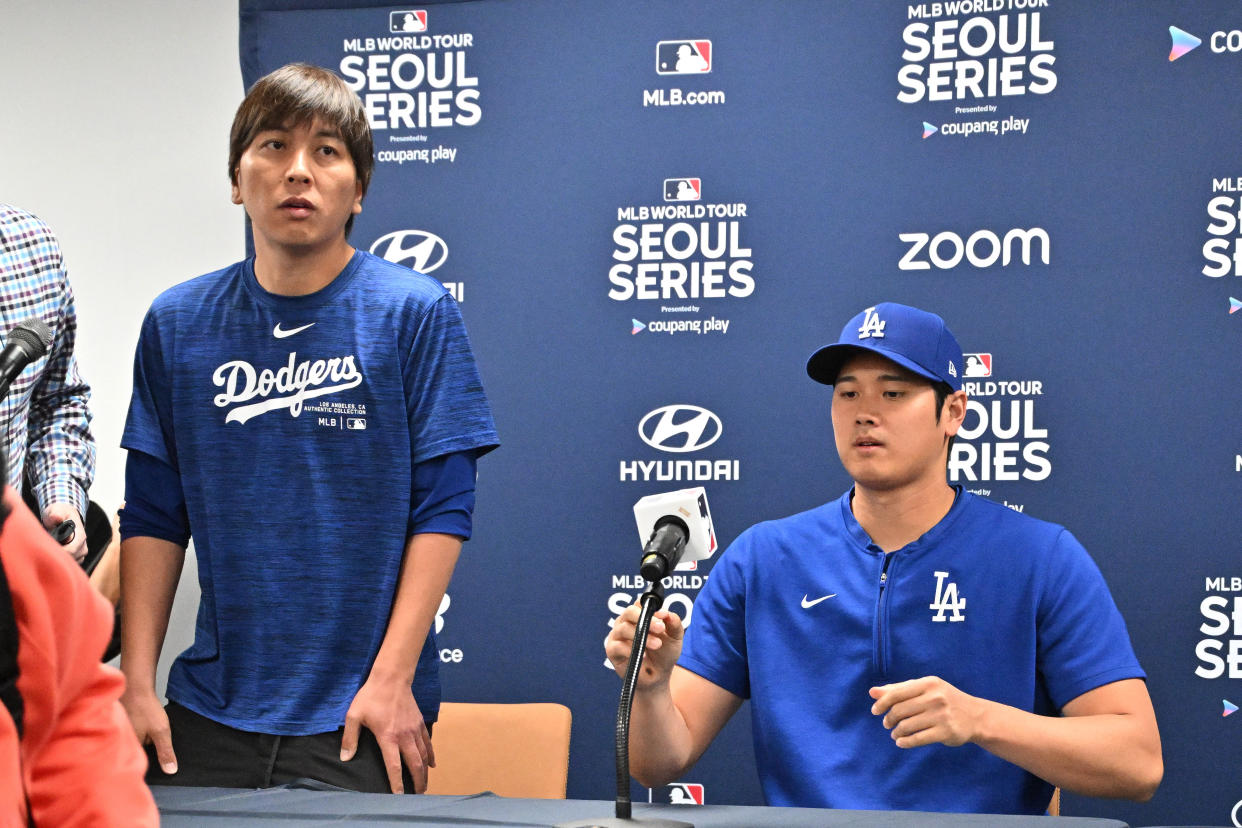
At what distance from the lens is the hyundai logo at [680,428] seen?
2.81 meters

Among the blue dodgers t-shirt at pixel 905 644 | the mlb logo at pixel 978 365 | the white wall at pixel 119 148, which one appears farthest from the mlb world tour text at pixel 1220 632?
the white wall at pixel 119 148

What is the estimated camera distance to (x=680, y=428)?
9.26 feet

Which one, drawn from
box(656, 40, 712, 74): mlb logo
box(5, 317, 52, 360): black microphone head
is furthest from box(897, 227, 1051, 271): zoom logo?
box(5, 317, 52, 360): black microphone head

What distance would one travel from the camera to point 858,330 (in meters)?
1.75

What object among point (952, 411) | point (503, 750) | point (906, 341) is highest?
point (906, 341)

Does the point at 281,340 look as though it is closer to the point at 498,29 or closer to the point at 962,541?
the point at 962,541

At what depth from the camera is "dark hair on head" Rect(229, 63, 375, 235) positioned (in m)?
1.62

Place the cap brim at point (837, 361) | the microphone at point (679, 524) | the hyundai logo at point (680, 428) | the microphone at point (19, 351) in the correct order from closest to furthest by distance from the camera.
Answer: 1. the microphone at point (19, 351)
2. the microphone at point (679, 524)
3. the cap brim at point (837, 361)
4. the hyundai logo at point (680, 428)

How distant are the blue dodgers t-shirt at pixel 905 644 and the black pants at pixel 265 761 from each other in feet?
1.63

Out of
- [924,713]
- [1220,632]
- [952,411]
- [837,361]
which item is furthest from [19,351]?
[1220,632]

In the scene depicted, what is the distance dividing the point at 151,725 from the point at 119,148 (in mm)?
2202

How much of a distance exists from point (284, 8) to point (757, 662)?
2212mm

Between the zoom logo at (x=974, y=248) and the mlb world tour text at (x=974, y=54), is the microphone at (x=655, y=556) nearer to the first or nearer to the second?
the zoom logo at (x=974, y=248)

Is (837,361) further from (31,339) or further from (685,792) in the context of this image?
(685,792)
